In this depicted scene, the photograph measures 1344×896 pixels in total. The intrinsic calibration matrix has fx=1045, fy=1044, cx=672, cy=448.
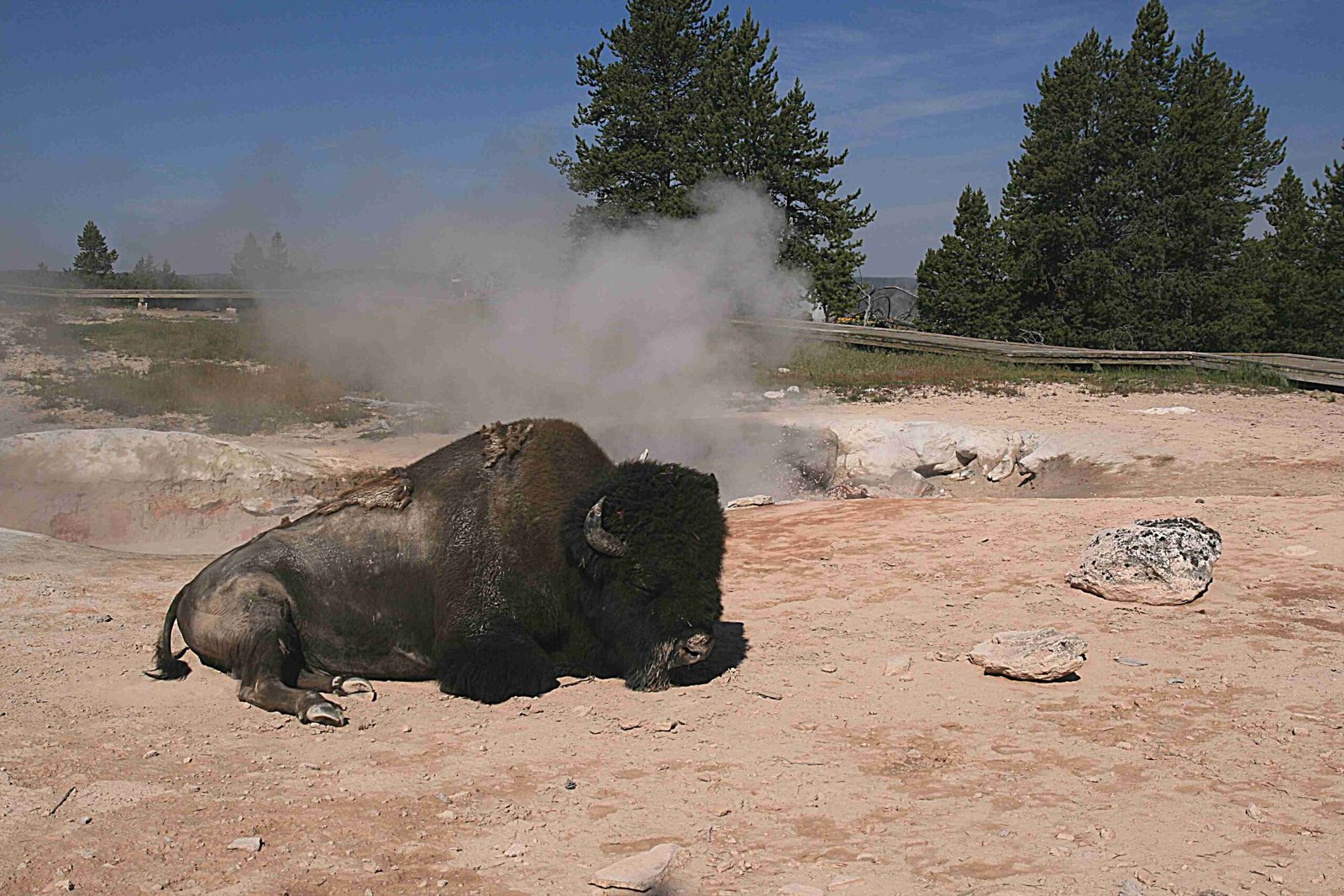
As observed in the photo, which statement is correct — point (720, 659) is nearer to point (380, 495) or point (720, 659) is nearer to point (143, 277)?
point (380, 495)

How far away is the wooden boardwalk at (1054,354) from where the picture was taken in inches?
826

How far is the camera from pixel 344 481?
41.4ft

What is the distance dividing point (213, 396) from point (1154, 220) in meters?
32.8

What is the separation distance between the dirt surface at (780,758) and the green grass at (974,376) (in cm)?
1179

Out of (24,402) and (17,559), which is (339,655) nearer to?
(17,559)

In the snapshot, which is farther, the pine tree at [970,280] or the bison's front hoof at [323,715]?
the pine tree at [970,280]

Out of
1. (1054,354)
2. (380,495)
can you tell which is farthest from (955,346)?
(380,495)

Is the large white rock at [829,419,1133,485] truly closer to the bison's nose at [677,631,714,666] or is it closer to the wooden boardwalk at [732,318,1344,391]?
the wooden boardwalk at [732,318,1344,391]

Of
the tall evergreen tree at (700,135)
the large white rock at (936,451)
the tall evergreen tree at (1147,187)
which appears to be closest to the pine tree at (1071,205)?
the tall evergreen tree at (1147,187)

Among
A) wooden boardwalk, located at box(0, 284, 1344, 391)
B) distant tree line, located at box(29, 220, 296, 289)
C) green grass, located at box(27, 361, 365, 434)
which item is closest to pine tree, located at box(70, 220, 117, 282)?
distant tree line, located at box(29, 220, 296, 289)

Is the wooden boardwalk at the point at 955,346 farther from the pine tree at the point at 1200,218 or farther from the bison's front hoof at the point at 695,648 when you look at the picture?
the bison's front hoof at the point at 695,648

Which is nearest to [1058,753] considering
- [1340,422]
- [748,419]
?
[748,419]

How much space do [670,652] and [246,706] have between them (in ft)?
7.62

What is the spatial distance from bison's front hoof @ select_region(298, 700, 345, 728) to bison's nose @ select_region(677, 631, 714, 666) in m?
1.80
